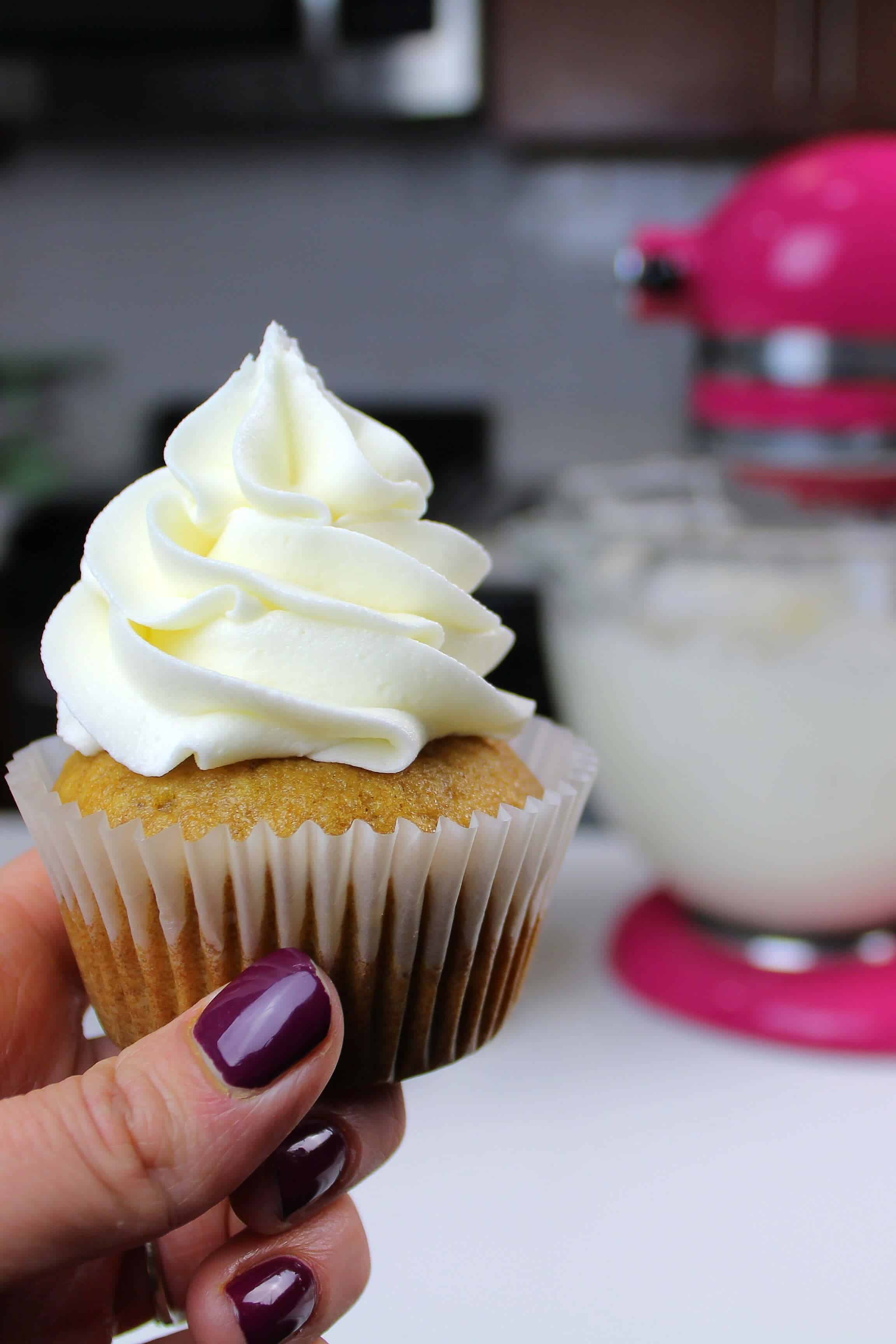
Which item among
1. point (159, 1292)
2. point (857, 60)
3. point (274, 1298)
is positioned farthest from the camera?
point (857, 60)

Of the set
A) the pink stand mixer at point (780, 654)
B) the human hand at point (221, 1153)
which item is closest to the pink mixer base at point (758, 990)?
the pink stand mixer at point (780, 654)

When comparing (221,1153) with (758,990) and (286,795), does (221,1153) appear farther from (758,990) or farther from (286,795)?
(758,990)

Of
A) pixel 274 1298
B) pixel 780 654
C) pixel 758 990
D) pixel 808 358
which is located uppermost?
pixel 808 358

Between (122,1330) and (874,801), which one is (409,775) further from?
(874,801)

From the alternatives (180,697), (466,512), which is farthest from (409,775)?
(466,512)

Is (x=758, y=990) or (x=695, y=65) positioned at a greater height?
(x=695, y=65)

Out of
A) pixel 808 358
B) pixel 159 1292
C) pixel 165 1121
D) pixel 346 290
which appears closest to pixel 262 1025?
pixel 165 1121

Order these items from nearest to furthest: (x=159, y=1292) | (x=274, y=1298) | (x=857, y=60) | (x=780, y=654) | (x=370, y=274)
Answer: (x=274, y=1298) → (x=159, y=1292) → (x=780, y=654) → (x=857, y=60) → (x=370, y=274)
